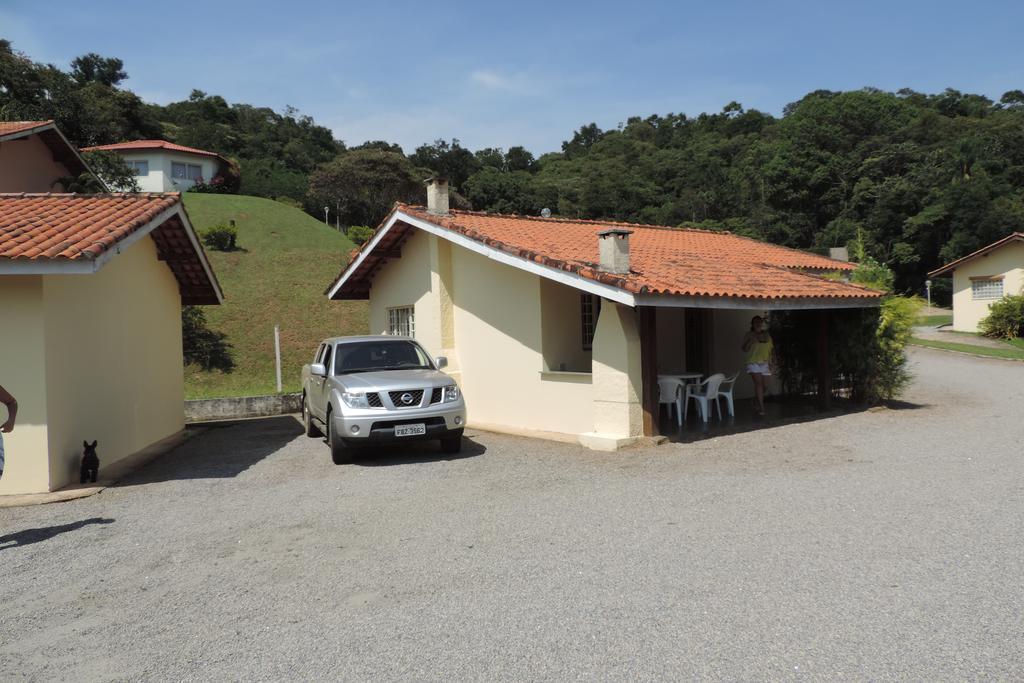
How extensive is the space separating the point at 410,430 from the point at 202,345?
19676 millimetres

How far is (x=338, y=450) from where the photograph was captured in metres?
10.3

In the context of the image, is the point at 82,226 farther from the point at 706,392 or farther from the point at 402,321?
the point at 706,392

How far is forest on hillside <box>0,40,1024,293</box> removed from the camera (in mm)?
58469

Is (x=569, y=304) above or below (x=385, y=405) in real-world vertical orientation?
above

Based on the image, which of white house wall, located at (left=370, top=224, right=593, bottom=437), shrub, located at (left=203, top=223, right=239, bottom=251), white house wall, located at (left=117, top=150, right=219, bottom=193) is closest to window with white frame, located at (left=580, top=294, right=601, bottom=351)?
white house wall, located at (left=370, top=224, right=593, bottom=437)

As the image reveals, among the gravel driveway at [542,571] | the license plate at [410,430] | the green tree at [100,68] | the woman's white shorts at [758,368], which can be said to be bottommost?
the gravel driveway at [542,571]

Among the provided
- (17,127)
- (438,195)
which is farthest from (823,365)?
(17,127)

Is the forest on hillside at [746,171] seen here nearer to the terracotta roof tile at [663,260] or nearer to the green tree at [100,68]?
the green tree at [100,68]

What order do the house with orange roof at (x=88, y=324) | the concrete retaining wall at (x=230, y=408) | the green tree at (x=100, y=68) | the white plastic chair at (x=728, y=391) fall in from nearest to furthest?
the house with orange roof at (x=88, y=324)
the white plastic chair at (x=728, y=391)
the concrete retaining wall at (x=230, y=408)
the green tree at (x=100, y=68)

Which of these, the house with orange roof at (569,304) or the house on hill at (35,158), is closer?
the house with orange roof at (569,304)

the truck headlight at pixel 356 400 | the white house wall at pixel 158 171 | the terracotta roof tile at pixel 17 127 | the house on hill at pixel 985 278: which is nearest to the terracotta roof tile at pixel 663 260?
the truck headlight at pixel 356 400

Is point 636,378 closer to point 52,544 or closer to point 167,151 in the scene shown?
point 52,544

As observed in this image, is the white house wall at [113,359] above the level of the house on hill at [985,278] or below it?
below

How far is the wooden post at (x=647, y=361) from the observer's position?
1069 centimetres
